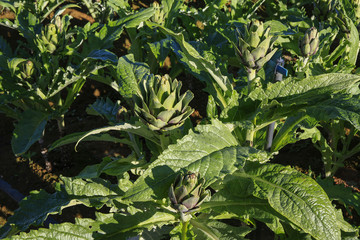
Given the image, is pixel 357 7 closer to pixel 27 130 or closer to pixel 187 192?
pixel 187 192

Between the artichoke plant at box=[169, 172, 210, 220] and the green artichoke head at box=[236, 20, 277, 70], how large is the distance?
0.49 meters

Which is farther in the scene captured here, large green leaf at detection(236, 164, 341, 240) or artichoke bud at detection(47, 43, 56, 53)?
artichoke bud at detection(47, 43, 56, 53)

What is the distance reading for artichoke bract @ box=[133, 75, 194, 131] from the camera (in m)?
1.03

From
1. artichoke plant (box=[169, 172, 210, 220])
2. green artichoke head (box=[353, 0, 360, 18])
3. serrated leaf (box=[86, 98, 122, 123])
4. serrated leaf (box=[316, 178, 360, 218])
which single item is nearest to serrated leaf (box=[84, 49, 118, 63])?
serrated leaf (box=[86, 98, 122, 123])

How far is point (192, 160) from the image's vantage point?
940mm

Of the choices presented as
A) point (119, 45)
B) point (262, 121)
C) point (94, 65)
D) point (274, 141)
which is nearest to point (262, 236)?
point (274, 141)

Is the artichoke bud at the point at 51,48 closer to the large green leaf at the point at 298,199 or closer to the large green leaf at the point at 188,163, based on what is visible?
the large green leaf at the point at 188,163

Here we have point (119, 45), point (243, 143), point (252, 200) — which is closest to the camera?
point (252, 200)

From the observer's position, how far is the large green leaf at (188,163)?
909 mm

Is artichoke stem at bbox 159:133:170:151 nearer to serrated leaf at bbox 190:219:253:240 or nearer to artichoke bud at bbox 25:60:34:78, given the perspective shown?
serrated leaf at bbox 190:219:253:240

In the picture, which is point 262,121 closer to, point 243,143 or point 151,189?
point 243,143

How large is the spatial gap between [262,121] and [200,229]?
457 millimetres

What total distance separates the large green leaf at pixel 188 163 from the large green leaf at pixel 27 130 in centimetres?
111

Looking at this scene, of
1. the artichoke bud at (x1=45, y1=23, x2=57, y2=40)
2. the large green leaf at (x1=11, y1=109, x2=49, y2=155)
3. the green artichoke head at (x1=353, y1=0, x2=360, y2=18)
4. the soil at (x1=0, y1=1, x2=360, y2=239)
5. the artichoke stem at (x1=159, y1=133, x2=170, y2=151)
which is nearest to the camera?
the artichoke stem at (x1=159, y1=133, x2=170, y2=151)
